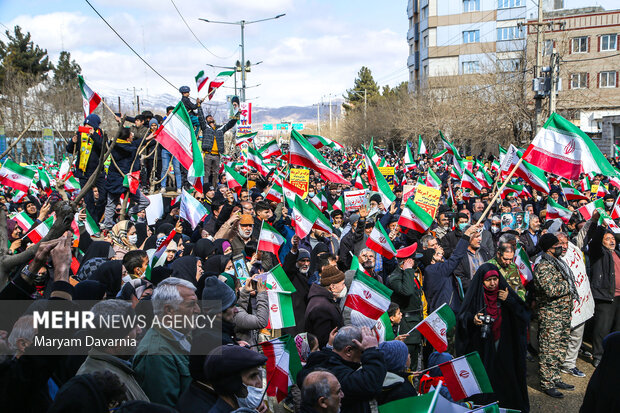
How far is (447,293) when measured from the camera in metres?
7.06

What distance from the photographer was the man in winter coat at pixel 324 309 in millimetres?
5316

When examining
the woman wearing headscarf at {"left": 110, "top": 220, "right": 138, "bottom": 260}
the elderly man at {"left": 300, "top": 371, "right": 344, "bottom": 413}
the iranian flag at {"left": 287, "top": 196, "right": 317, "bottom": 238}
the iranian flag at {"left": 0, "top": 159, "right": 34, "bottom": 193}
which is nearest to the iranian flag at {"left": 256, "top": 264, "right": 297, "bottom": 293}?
the elderly man at {"left": 300, "top": 371, "right": 344, "bottom": 413}

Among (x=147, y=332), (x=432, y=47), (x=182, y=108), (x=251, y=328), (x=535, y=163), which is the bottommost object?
(x=251, y=328)

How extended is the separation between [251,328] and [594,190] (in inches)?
514

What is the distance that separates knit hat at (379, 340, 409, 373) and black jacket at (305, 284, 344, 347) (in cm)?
120

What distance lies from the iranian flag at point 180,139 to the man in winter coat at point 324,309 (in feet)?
8.16

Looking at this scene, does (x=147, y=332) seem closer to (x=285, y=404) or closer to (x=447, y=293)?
(x=285, y=404)

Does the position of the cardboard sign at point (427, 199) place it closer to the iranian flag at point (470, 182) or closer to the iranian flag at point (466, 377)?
the iranian flag at point (470, 182)

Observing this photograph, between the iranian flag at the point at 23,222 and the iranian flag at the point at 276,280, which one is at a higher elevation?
the iranian flag at the point at 23,222

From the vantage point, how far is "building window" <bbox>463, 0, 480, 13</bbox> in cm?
6912

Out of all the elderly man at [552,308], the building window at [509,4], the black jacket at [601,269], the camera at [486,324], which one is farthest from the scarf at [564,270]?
the building window at [509,4]

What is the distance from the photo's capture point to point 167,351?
3.50 m

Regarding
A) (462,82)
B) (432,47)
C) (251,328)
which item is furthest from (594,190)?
(432,47)

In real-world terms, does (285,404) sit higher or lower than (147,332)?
lower
